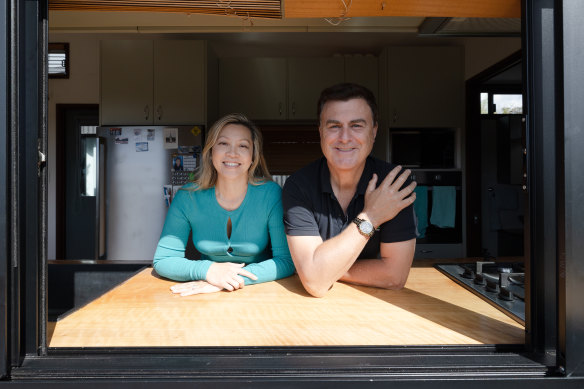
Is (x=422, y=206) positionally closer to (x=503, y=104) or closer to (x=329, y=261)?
(x=503, y=104)

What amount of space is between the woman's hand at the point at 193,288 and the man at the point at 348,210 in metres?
0.26

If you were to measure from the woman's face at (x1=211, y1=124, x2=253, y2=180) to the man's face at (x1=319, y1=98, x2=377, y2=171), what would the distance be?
41 centimetres

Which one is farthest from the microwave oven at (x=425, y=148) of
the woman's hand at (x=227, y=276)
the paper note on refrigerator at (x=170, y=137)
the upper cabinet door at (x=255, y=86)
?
the woman's hand at (x=227, y=276)

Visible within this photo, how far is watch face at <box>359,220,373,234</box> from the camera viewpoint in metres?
1.17

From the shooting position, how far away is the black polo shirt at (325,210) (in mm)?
1266

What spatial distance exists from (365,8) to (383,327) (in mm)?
806

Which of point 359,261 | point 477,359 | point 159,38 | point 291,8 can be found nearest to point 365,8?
point 291,8

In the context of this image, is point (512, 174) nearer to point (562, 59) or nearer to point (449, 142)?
point (449, 142)

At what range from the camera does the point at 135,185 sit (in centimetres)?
364

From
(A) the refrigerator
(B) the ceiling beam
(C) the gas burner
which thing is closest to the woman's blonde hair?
(B) the ceiling beam

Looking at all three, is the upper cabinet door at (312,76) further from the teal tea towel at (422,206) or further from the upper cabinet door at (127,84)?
the upper cabinet door at (127,84)

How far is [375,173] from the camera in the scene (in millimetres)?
1359

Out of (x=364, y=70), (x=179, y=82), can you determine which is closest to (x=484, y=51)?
(x=364, y=70)

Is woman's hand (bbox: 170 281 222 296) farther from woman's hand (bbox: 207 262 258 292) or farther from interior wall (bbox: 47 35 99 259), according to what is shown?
interior wall (bbox: 47 35 99 259)
